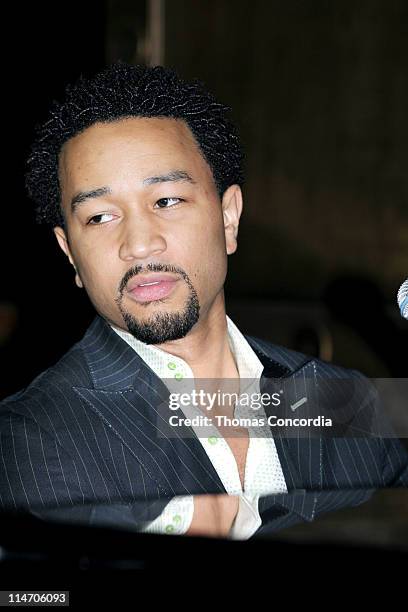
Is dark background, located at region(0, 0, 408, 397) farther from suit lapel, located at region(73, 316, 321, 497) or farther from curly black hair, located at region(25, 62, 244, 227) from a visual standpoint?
suit lapel, located at region(73, 316, 321, 497)

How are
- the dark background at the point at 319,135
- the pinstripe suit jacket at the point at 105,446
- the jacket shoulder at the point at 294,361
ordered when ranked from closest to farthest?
1. the pinstripe suit jacket at the point at 105,446
2. the jacket shoulder at the point at 294,361
3. the dark background at the point at 319,135

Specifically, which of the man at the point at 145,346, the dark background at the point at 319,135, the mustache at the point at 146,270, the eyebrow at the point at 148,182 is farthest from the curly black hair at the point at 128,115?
the dark background at the point at 319,135

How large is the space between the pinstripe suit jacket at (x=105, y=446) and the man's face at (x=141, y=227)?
0.28 ft

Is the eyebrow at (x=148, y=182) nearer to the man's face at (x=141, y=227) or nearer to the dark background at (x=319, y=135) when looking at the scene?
the man's face at (x=141, y=227)

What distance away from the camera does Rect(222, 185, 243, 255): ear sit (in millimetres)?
1854

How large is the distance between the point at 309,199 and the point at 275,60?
858 mm

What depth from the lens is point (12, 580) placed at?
99cm

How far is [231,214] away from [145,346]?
369mm

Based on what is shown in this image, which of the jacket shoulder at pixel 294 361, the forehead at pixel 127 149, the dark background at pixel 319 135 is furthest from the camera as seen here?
the dark background at pixel 319 135

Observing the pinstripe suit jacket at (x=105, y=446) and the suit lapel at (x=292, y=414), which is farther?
the suit lapel at (x=292, y=414)

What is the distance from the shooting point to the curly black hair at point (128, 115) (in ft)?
5.52

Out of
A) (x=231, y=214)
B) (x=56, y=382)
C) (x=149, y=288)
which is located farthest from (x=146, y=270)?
(x=231, y=214)

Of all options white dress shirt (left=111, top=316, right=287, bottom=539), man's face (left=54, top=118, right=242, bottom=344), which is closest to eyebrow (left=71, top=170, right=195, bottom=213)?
man's face (left=54, top=118, right=242, bottom=344)

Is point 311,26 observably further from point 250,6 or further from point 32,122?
point 32,122
